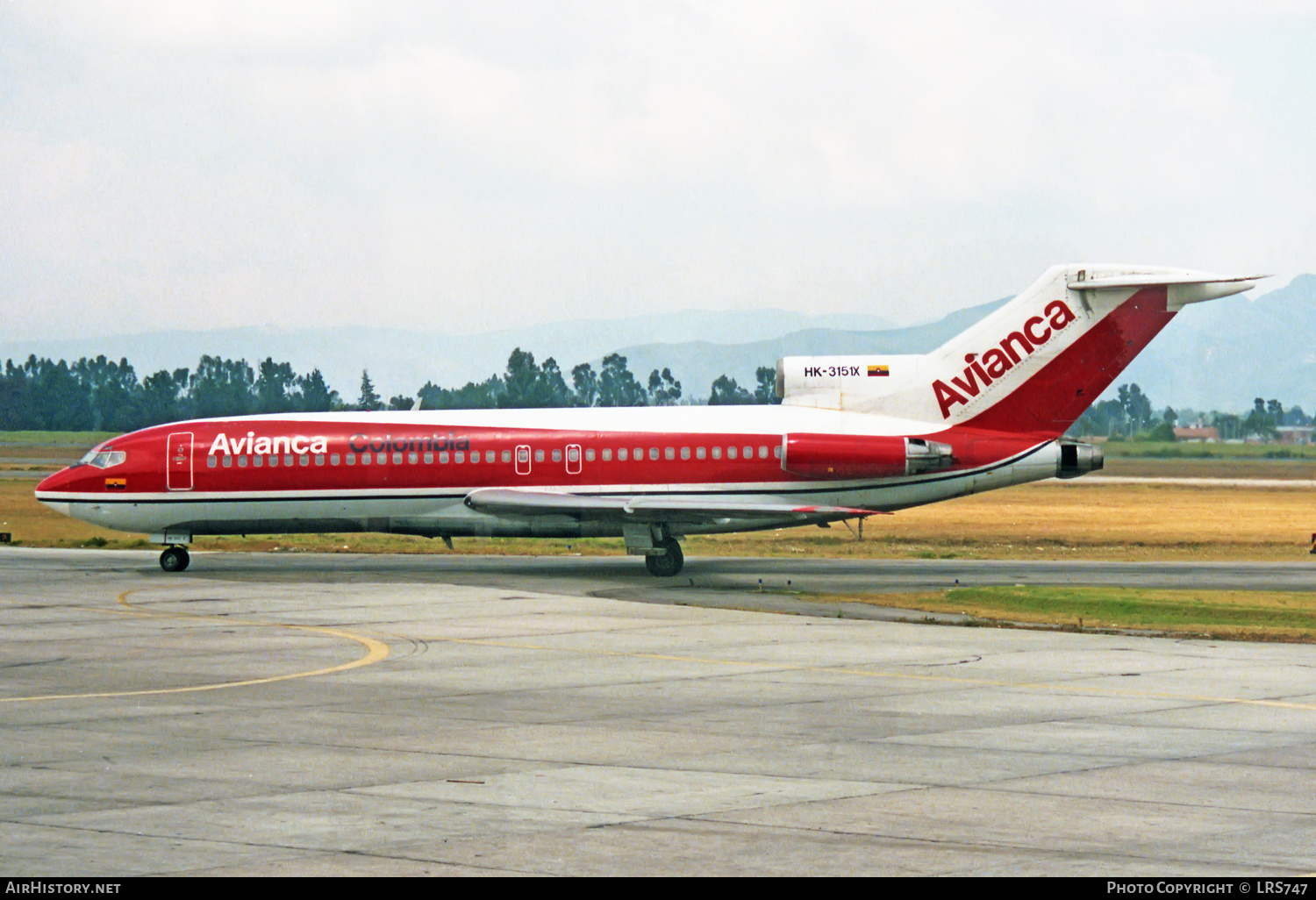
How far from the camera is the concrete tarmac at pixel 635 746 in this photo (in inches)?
470

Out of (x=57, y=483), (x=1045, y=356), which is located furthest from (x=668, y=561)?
(x=57, y=483)

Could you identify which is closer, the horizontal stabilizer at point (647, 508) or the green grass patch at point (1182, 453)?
Answer: the horizontal stabilizer at point (647, 508)

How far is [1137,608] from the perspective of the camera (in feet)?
102

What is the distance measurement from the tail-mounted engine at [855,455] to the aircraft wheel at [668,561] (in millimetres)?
3551

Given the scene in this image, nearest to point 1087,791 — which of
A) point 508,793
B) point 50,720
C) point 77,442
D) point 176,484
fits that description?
point 508,793

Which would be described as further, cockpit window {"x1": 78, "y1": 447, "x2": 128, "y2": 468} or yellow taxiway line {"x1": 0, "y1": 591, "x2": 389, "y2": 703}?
cockpit window {"x1": 78, "y1": 447, "x2": 128, "y2": 468}

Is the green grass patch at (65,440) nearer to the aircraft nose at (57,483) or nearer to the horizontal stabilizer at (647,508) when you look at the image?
the aircraft nose at (57,483)

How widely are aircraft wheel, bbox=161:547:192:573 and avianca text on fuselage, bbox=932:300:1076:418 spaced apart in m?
20.7

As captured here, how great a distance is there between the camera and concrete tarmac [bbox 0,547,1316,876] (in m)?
11.9

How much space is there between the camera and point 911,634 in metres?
27.2

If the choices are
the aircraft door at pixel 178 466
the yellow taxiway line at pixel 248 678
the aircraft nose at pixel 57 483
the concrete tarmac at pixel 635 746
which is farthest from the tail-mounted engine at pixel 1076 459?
the aircraft nose at pixel 57 483

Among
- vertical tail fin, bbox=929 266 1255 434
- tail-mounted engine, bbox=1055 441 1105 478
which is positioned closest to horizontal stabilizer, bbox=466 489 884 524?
vertical tail fin, bbox=929 266 1255 434

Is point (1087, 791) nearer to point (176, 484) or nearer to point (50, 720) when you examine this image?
point (50, 720)

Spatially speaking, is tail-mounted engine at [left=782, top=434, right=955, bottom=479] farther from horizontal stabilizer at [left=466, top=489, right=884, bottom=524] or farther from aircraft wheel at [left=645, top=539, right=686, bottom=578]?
aircraft wheel at [left=645, top=539, right=686, bottom=578]
